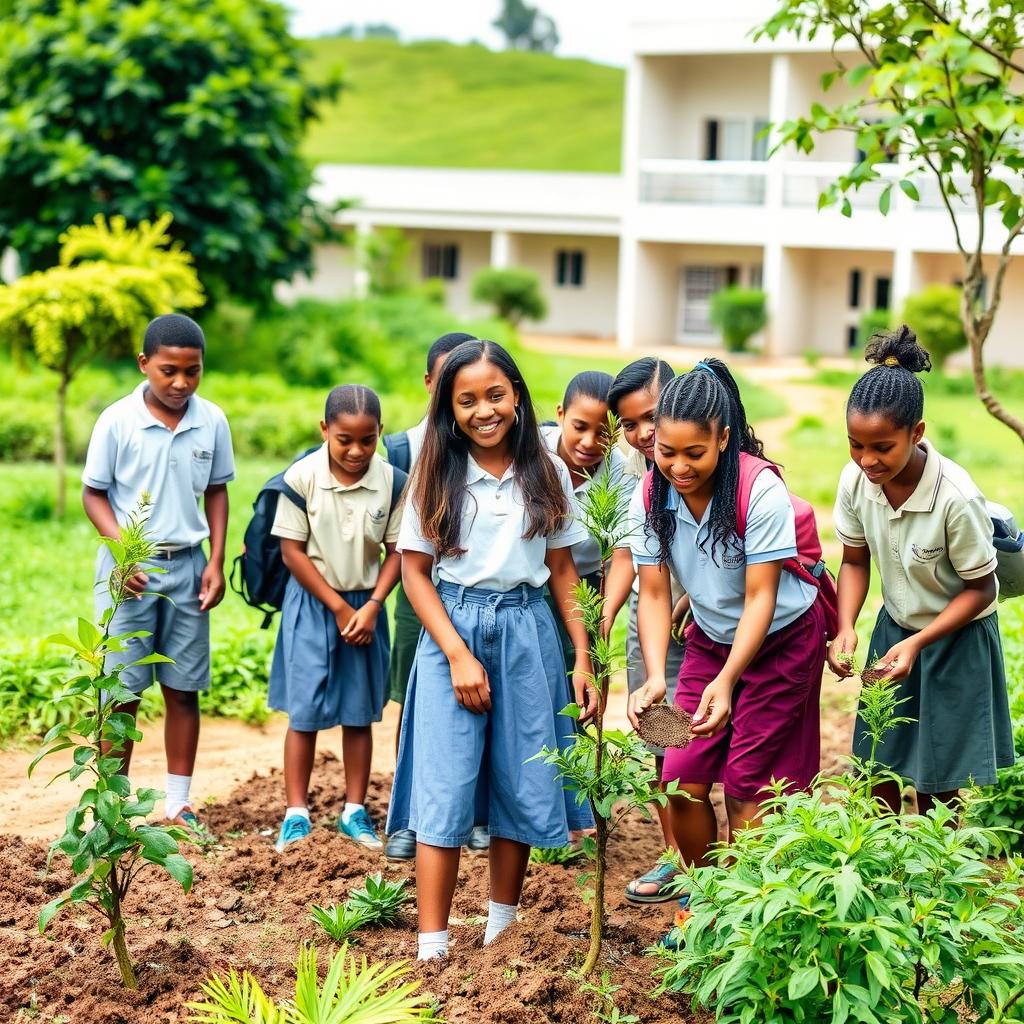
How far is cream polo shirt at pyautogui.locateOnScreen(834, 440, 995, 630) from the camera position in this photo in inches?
143

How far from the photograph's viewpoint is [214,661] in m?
6.23

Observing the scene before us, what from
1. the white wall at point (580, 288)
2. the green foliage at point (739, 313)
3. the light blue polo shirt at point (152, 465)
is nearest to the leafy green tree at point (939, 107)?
the light blue polo shirt at point (152, 465)

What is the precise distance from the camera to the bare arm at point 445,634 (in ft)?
11.3

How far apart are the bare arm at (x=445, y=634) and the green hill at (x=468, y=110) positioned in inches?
1602

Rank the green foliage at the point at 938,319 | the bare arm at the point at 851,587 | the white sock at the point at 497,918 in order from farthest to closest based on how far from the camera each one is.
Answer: the green foliage at the point at 938,319, the bare arm at the point at 851,587, the white sock at the point at 497,918

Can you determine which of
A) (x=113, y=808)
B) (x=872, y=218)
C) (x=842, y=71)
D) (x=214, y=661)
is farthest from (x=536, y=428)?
(x=872, y=218)

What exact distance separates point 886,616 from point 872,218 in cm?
→ 2243

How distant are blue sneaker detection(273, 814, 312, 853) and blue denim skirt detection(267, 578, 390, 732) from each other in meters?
0.29

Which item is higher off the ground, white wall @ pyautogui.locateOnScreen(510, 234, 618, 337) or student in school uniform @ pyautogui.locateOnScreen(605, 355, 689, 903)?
white wall @ pyautogui.locateOnScreen(510, 234, 618, 337)

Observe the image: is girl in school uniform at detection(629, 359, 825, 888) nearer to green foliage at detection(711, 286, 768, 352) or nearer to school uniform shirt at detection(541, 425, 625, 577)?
school uniform shirt at detection(541, 425, 625, 577)

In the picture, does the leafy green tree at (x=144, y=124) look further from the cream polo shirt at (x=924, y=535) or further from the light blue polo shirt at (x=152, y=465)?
the cream polo shirt at (x=924, y=535)

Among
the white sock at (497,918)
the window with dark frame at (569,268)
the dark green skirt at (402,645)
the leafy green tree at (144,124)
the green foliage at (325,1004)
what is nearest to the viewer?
the green foliage at (325,1004)

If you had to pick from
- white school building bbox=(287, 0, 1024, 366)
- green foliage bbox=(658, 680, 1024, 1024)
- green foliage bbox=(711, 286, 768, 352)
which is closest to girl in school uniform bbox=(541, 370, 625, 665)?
green foliage bbox=(658, 680, 1024, 1024)

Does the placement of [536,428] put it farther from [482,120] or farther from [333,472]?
[482,120]
